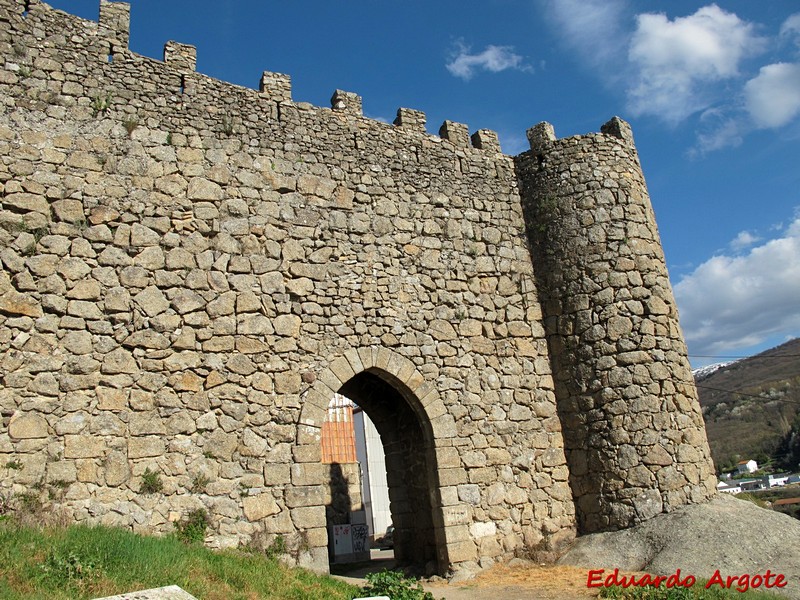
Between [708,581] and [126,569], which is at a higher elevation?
[126,569]

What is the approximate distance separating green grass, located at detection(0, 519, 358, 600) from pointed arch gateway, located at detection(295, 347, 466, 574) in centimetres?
133

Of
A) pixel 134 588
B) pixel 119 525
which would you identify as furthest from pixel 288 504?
pixel 134 588

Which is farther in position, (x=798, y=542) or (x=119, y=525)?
(x=798, y=542)

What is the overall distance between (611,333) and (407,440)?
11.9 ft

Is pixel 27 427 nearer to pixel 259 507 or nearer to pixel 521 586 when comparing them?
pixel 259 507

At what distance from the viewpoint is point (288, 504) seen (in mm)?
8172

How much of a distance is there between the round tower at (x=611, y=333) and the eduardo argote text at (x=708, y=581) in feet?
4.48

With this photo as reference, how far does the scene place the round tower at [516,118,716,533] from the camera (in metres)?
9.58

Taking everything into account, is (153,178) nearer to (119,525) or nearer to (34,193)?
(34,193)

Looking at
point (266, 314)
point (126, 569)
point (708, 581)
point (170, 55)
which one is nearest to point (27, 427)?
point (126, 569)

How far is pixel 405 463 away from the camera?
34.9ft

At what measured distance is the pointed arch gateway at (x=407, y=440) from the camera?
891 centimetres

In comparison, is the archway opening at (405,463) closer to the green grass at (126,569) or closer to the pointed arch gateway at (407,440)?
the pointed arch gateway at (407,440)

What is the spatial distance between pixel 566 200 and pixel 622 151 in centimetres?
142
